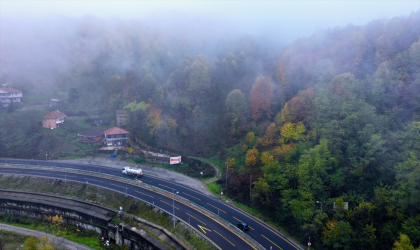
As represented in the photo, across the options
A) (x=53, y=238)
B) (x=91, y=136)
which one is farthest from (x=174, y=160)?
(x=91, y=136)

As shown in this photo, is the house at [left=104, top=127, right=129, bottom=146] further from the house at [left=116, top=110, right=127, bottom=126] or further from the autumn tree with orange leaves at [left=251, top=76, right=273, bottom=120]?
the autumn tree with orange leaves at [left=251, top=76, right=273, bottom=120]

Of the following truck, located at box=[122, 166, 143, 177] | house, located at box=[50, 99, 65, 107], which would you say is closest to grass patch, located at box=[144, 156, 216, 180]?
truck, located at box=[122, 166, 143, 177]

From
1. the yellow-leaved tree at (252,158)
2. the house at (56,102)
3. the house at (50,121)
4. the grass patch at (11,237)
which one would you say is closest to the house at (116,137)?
the house at (50,121)

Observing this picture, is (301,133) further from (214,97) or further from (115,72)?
(115,72)

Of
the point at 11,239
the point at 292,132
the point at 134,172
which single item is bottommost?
the point at 11,239

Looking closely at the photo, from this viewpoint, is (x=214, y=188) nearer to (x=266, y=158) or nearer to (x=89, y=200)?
(x=266, y=158)

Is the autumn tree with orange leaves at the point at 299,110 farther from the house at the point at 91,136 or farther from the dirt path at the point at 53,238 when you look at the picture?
the house at the point at 91,136
